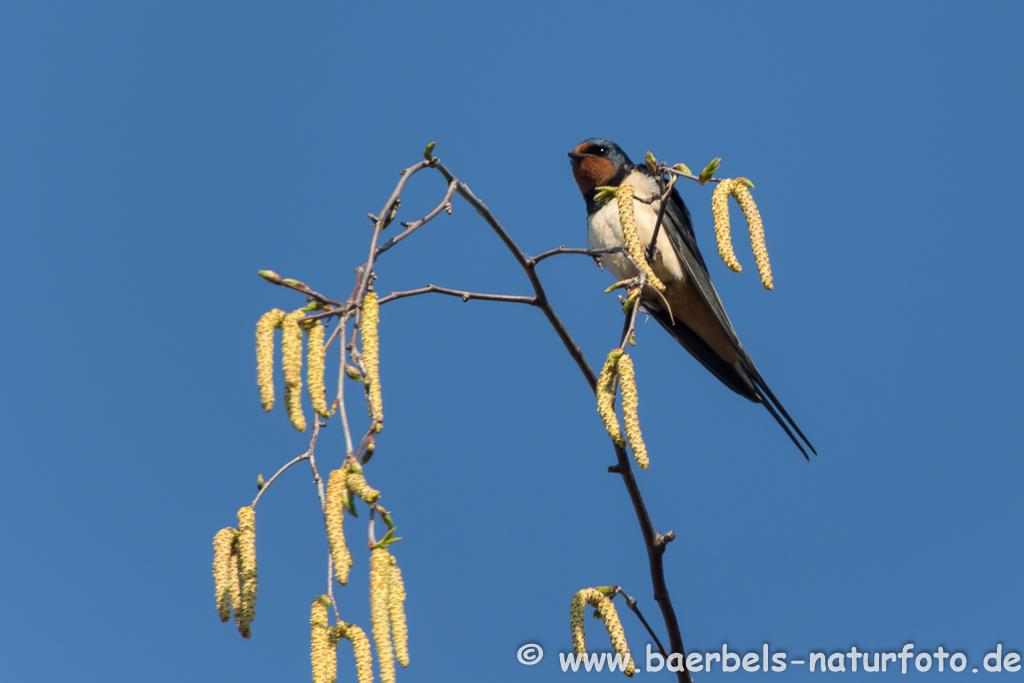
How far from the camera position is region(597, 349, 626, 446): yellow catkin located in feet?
8.02

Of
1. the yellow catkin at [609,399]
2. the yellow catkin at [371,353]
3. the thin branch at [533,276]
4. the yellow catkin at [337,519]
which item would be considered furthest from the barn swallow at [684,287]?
the yellow catkin at [337,519]

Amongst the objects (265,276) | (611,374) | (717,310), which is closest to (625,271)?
(717,310)

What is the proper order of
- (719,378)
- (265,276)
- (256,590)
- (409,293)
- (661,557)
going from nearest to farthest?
(256,590)
(265,276)
(409,293)
(661,557)
(719,378)

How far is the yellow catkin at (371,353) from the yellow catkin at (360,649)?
19.2 inches

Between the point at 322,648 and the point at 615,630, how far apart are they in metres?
1.20

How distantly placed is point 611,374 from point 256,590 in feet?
3.53

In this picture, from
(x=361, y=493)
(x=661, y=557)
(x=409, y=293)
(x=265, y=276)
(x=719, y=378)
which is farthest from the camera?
(x=719, y=378)

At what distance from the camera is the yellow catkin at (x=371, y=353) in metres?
1.99

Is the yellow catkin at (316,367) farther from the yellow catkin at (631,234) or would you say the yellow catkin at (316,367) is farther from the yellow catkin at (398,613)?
the yellow catkin at (631,234)

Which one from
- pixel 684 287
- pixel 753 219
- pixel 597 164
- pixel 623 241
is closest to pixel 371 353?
pixel 753 219

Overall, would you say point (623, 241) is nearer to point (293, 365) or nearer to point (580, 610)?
point (580, 610)

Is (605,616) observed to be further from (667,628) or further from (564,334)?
(564,334)

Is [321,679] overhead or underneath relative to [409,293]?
underneath

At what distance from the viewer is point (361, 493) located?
1.94m
